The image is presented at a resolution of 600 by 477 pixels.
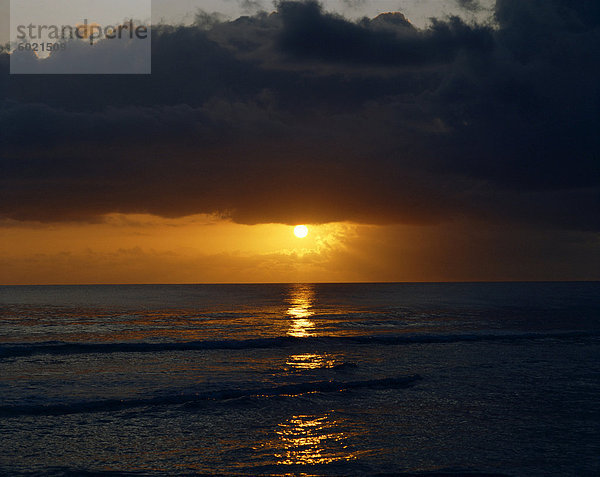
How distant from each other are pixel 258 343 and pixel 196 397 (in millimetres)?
17312

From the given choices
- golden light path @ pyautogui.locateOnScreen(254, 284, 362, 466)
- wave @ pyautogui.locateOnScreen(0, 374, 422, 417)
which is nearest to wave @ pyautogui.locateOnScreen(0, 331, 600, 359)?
wave @ pyautogui.locateOnScreen(0, 374, 422, 417)

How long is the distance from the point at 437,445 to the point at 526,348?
23.6 meters

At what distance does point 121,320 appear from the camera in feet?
199

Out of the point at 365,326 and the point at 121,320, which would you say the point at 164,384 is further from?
the point at 121,320

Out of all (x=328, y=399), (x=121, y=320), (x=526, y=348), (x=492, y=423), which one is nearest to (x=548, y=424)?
(x=492, y=423)

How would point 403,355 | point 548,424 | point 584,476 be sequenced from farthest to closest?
point 403,355
point 548,424
point 584,476

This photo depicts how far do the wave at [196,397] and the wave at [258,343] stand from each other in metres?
14.2

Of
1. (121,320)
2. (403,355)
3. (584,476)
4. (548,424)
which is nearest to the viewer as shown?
(584,476)

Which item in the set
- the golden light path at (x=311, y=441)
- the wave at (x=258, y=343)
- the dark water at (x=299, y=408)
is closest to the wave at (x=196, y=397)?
the dark water at (x=299, y=408)

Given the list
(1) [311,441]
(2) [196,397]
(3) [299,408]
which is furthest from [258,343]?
(1) [311,441]

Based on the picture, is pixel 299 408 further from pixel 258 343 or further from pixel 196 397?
pixel 258 343

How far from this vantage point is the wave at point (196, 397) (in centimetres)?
1858

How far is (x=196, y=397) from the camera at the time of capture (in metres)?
20.2

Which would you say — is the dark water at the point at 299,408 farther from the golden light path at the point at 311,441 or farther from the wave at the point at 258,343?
the wave at the point at 258,343
